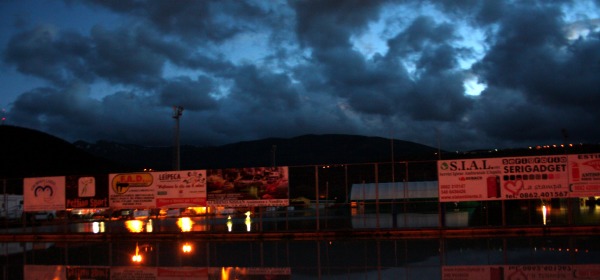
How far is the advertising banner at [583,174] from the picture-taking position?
24953 millimetres

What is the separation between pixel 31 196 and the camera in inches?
1206

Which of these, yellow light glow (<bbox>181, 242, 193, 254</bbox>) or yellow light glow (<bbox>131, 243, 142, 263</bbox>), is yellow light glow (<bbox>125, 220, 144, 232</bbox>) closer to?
yellow light glow (<bbox>181, 242, 193, 254</bbox>)

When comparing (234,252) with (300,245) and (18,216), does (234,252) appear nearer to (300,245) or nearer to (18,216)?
(300,245)

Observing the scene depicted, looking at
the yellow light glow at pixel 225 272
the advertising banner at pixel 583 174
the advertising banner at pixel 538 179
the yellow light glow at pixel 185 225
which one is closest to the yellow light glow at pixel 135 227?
the yellow light glow at pixel 185 225

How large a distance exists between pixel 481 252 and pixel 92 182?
19.5m

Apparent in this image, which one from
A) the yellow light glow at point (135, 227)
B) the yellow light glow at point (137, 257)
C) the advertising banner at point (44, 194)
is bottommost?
the yellow light glow at point (135, 227)

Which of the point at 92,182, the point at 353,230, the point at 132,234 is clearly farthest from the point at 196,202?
the point at 353,230

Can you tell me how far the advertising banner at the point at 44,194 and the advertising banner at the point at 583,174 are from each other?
23834mm

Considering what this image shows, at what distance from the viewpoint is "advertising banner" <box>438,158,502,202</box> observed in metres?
25.4

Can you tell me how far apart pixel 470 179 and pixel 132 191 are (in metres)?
15.8

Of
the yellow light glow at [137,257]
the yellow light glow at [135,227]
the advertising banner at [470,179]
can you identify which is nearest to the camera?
the yellow light glow at [137,257]

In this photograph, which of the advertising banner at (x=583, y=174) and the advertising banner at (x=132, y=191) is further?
the advertising banner at (x=132, y=191)

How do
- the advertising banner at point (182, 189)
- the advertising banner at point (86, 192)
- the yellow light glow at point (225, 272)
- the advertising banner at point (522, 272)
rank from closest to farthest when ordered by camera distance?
the advertising banner at point (522, 272), the yellow light glow at point (225, 272), the advertising banner at point (182, 189), the advertising banner at point (86, 192)

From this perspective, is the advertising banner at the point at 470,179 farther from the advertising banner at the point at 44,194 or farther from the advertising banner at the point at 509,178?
the advertising banner at the point at 44,194
